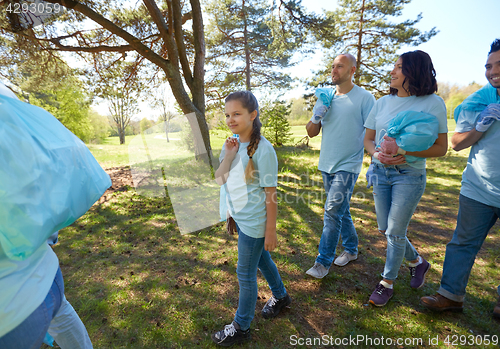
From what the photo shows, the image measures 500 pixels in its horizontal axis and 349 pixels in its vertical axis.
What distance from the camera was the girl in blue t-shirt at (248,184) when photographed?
184cm

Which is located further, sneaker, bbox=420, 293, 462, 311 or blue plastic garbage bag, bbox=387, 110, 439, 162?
sneaker, bbox=420, 293, 462, 311

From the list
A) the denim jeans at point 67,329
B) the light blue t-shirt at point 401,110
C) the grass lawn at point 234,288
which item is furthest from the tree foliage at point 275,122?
the denim jeans at point 67,329

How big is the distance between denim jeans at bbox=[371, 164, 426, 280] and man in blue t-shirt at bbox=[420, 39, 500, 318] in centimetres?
38

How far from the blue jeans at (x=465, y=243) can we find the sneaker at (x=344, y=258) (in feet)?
3.32

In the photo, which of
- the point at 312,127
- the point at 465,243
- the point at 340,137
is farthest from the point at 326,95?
the point at 465,243

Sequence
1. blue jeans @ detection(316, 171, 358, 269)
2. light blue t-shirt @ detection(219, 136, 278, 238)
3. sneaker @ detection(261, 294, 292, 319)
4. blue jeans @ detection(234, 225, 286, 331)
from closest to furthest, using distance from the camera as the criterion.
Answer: light blue t-shirt @ detection(219, 136, 278, 238), blue jeans @ detection(234, 225, 286, 331), sneaker @ detection(261, 294, 292, 319), blue jeans @ detection(316, 171, 358, 269)

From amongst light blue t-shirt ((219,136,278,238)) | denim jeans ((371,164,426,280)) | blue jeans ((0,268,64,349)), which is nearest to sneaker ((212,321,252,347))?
light blue t-shirt ((219,136,278,238))

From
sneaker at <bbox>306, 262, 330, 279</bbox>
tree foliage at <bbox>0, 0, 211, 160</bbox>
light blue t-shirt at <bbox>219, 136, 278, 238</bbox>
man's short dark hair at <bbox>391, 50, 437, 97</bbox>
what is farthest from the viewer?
tree foliage at <bbox>0, 0, 211, 160</bbox>

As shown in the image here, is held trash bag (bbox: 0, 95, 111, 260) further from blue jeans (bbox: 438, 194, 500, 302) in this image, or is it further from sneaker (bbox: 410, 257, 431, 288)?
sneaker (bbox: 410, 257, 431, 288)

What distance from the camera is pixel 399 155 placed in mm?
2246

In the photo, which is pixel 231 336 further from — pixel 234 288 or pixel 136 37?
pixel 136 37

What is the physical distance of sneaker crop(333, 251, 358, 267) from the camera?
3209 millimetres

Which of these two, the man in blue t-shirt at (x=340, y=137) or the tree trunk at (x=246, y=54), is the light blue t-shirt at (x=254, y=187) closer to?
the man in blue t-shirt at (x=340, y=137)

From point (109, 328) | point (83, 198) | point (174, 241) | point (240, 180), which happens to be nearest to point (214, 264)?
point (174, 241)
